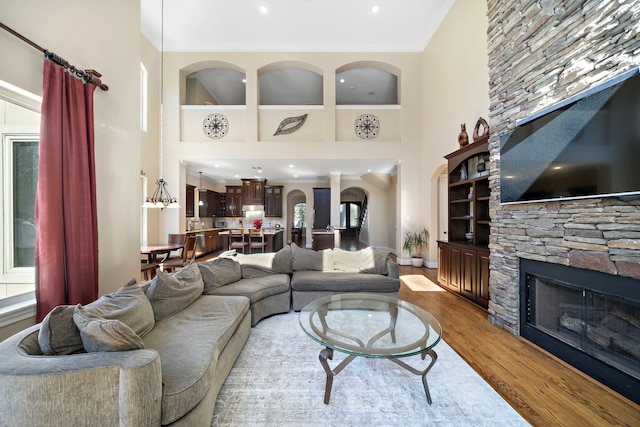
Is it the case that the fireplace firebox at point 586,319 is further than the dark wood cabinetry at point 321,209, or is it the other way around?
the dark wood cabinetry at point 321,209

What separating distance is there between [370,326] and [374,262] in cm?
138

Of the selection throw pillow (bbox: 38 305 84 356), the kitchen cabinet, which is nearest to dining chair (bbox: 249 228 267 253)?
the kitchen cabinet

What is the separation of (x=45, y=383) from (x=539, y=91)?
13.6 feet

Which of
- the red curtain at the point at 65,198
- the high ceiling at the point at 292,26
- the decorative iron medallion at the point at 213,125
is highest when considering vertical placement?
the high ceiling at the point at 292,26

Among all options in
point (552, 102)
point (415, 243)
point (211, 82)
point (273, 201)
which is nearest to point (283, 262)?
point (552, 102)

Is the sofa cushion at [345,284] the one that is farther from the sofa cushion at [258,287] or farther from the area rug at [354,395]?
the area rug at [354,395]

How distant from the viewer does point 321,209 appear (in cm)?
949

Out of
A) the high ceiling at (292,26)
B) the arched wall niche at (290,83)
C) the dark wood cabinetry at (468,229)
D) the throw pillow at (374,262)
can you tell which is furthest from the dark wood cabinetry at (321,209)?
the throw pillow at (374,262)

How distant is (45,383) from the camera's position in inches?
41.4

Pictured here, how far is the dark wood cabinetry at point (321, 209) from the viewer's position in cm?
944

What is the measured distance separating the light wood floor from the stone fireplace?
334 millimetres

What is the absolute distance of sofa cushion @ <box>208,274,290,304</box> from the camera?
2785mm

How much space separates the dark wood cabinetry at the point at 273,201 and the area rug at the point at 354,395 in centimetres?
781

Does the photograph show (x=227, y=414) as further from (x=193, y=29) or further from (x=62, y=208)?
(x=193, y=29)
